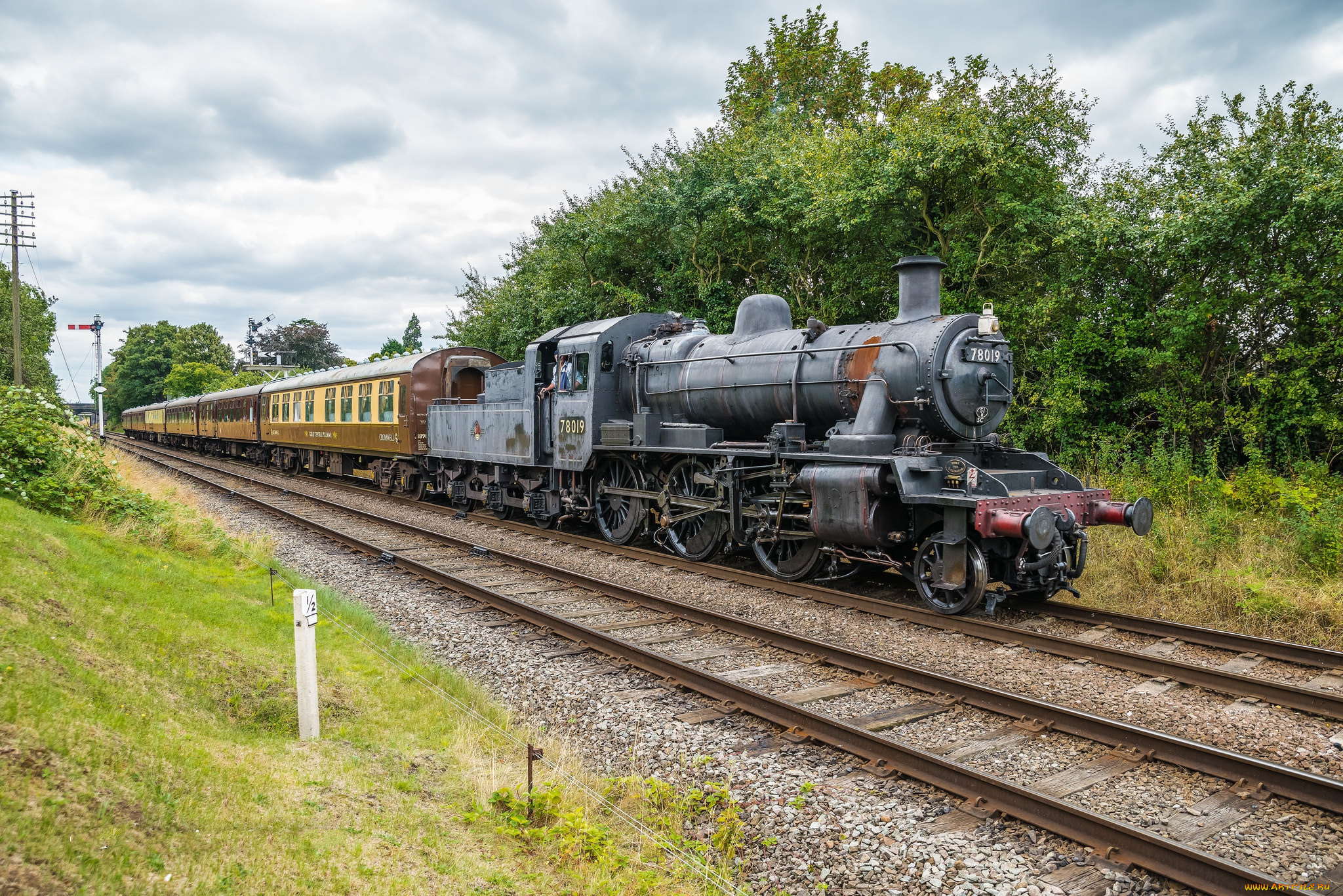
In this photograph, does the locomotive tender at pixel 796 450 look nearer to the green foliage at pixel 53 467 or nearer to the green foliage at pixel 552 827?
the green foliage at pixel 552 827

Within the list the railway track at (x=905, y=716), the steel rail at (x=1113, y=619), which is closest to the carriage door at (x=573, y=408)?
the steel rail at (x=1113, y=619)

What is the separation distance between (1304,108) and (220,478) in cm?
2774

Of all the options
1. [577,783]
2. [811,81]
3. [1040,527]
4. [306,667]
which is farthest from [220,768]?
[811,81]

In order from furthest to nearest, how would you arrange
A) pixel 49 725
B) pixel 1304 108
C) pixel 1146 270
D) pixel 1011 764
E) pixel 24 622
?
pixel 1146 270
pixel 1304 108
pixel 1011 764
pixel 24 622
pixel 49 725

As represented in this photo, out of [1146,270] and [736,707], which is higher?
[1146,270]

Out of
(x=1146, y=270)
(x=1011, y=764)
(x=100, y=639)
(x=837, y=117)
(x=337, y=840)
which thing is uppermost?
(x=837, y=117)

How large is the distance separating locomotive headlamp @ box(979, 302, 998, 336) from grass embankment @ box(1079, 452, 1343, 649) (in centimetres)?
346

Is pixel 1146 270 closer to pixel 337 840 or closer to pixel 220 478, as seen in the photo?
pixel 337 840

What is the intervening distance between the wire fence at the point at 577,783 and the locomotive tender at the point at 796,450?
4.68 m

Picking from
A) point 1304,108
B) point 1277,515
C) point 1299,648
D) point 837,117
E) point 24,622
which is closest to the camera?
point 24,622

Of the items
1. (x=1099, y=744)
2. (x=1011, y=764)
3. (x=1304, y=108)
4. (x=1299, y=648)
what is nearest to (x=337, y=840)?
(x=1011, y=764)

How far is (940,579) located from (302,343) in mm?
94332

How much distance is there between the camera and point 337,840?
3.42 meters

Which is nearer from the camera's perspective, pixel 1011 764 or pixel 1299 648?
pixel 1011 764
